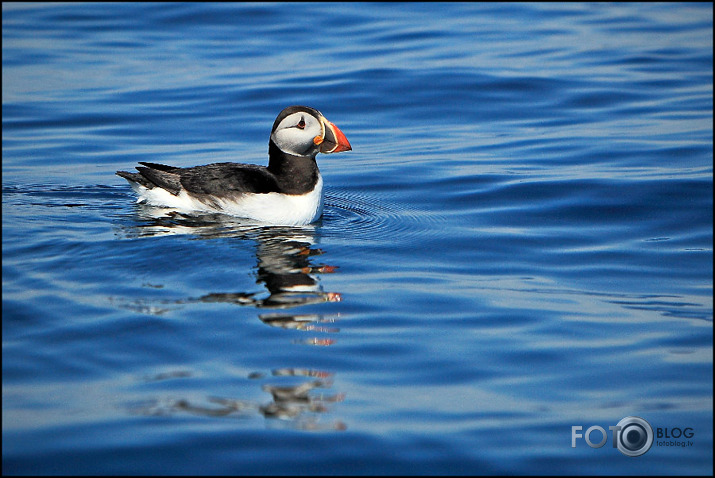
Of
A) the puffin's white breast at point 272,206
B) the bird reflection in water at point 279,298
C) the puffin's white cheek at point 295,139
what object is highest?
the puffin's white cheek at point 295,139

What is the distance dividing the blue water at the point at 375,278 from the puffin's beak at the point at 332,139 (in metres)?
0.66

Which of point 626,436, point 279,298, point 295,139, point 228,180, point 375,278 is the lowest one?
point 626,436

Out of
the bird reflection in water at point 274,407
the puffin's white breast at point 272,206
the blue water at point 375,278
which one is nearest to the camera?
the blue water at point 375,278

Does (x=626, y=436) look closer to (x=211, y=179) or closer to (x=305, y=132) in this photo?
(x=305, y=132)

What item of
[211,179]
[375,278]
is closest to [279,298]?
[375,278]

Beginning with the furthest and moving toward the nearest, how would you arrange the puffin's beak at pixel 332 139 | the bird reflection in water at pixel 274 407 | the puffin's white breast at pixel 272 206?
the puffin's beak at pixel 332 139
the puffin's white breast at pixel 272 206
the bird reflection in water at pixel 274 407

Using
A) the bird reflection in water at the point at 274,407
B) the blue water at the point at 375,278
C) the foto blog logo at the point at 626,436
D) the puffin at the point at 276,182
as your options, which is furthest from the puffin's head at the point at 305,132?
the foto blog logo at the point at 626,436

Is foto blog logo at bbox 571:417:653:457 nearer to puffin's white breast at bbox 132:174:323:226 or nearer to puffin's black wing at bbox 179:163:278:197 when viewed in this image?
puffin's white breast at bbox 132:174:323:226

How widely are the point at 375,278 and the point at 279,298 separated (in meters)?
0.80

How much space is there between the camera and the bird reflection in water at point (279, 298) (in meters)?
4.30

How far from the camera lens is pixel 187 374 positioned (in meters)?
4.67

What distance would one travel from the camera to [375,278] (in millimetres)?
6387

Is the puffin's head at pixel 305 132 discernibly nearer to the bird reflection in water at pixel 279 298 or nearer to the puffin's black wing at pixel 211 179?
the puffin's black wing at pixel 211 179

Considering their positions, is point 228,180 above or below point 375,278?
above
